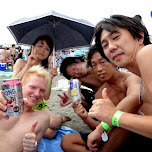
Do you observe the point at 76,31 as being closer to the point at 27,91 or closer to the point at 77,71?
the point at 77,71

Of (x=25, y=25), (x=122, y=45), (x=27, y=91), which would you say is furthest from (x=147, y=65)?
(x=25, y=25)

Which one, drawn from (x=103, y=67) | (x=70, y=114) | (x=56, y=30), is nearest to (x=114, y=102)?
(x=103, y=67)

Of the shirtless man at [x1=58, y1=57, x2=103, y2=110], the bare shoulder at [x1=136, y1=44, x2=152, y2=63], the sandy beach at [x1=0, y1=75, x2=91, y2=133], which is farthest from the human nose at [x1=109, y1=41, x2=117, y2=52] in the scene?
the sandy beach at [x1=0, y1=75, x2=91, y2=133]

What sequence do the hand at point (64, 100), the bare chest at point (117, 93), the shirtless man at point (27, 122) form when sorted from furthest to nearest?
the hand at point (64, 100), the bare chest at point (117, 93), the shirtless man at point (27, 122)

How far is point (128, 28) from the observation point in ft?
4.30

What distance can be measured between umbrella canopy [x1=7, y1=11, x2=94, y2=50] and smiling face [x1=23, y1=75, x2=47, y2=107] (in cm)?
181

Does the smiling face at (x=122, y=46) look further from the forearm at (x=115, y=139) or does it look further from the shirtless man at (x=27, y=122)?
the shirtless man at (x=27, y=122)

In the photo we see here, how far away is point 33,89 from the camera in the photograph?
5.12ft

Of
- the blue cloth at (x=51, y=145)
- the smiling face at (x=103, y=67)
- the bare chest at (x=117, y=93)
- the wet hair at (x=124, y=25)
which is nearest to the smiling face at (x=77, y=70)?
the smiling face at (x=103, y=67)

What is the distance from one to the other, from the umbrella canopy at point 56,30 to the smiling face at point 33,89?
5.94ft

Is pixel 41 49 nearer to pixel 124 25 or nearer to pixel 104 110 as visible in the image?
pixel 124 25

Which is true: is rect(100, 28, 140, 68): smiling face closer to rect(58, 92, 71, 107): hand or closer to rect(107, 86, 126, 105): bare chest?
rect(107, 86, 126, 105): bare chest

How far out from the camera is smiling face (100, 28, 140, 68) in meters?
1.25

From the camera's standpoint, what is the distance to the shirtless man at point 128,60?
976 mm
